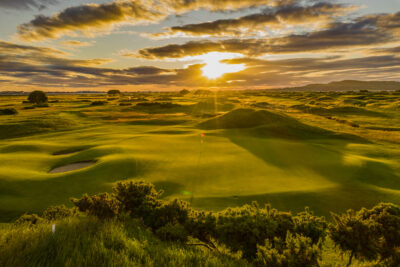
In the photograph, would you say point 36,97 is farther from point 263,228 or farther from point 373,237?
point 373,237

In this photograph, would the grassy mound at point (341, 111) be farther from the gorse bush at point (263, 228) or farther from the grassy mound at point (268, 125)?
the gorse bush at point (263, 228)

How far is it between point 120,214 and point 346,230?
969 cm

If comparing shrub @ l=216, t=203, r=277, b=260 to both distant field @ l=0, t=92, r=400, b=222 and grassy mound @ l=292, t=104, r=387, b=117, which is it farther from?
grassy mound @ l=292, t=104, r=387, b=117

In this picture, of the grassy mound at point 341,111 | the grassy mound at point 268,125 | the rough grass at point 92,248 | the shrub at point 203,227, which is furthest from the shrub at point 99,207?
the grassy mound at point 341,111

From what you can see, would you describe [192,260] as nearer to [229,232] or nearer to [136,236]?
[229,232]

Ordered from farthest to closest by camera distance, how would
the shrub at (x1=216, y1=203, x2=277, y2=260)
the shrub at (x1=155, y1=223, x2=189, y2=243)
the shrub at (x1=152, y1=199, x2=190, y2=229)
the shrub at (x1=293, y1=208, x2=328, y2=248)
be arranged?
the shrub at (x1=152, y1=199, x2=190, y2=229), the shrub at (x1=155, y1=223, x2=189, y2=243), the shrub at (x1=293, y1=208, x2=328, y2=248), the shrub at (x1=216, y1=203, x2=277, y2=260)

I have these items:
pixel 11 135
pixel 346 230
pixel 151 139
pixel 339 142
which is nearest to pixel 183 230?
pixel 346 230

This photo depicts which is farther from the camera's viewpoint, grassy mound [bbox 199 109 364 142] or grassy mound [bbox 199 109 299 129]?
grassy mound [bbox 199 109 299 129]

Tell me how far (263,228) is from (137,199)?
622cm

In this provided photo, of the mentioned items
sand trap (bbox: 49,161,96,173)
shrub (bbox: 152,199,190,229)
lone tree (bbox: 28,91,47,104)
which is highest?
lone tree (bbox: 28,91,47,104)

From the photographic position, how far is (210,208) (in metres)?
15.6

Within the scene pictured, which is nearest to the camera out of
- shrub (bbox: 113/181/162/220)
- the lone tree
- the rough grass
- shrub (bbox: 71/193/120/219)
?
the rough grass

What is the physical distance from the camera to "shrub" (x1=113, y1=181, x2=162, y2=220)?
1043 cm

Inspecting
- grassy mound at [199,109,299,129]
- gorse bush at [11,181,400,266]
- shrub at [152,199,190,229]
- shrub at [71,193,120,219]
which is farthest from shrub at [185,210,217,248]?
grassy mound at [199,109,299,129]
